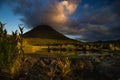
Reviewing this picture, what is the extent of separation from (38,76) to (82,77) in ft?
8.10

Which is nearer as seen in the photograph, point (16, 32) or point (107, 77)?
point (107, 77)

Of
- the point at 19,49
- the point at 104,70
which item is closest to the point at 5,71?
the point at 19,49

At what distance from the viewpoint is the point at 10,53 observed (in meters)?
14.0

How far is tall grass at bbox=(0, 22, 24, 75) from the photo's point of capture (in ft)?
45.7

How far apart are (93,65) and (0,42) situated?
18.6ft

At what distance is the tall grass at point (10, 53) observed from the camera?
45.7 ft

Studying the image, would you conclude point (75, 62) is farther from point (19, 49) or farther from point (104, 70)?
point (19, 49)

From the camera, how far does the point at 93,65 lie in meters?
14.4

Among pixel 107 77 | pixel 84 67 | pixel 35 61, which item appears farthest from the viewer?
pixel 35 61

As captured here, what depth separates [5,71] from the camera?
14297mm

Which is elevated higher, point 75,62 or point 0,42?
point 0,42

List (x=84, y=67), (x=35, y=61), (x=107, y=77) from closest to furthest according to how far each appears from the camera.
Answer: (x=107, y=77) → (x=84, y=67) → (x=35, y=61)

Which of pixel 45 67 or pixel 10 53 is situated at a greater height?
pixel 10 53

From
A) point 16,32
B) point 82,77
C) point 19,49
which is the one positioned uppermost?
point 16,32
